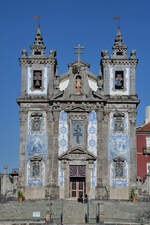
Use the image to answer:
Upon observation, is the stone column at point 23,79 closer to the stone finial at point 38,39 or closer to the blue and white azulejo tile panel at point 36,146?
the stone finial at point 38,39

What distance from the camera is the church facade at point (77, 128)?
39.4 meters

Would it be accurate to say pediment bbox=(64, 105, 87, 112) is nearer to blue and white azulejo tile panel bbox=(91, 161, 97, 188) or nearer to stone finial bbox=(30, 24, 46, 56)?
blue and white azulejo tile panel bbox=(91, 161, 97, 188)

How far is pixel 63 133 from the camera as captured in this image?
132 feet

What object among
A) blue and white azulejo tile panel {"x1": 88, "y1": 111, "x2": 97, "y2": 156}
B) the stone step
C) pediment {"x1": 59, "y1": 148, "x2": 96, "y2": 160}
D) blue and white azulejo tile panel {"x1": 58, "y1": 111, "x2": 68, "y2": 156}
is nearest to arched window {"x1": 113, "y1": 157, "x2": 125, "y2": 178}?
blue and white azulejo tile panel {"x1": 88, "y1": 111, "x2": 97, "y2": 156}

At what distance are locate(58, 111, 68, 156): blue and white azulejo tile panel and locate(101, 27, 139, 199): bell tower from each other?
3.11m

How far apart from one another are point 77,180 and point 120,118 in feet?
19.6

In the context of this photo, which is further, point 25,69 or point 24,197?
point 25,69

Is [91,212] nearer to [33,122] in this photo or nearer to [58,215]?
[58,215]

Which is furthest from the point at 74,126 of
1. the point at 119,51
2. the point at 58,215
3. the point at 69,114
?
the point at 58,215

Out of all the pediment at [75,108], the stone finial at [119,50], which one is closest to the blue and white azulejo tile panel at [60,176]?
the pediment at [75,108]

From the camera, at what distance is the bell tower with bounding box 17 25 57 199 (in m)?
39.5

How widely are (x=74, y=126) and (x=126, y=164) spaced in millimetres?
5048

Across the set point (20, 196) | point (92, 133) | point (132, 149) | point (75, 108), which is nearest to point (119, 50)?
point (75, 108)

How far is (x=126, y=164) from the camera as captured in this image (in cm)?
3981
